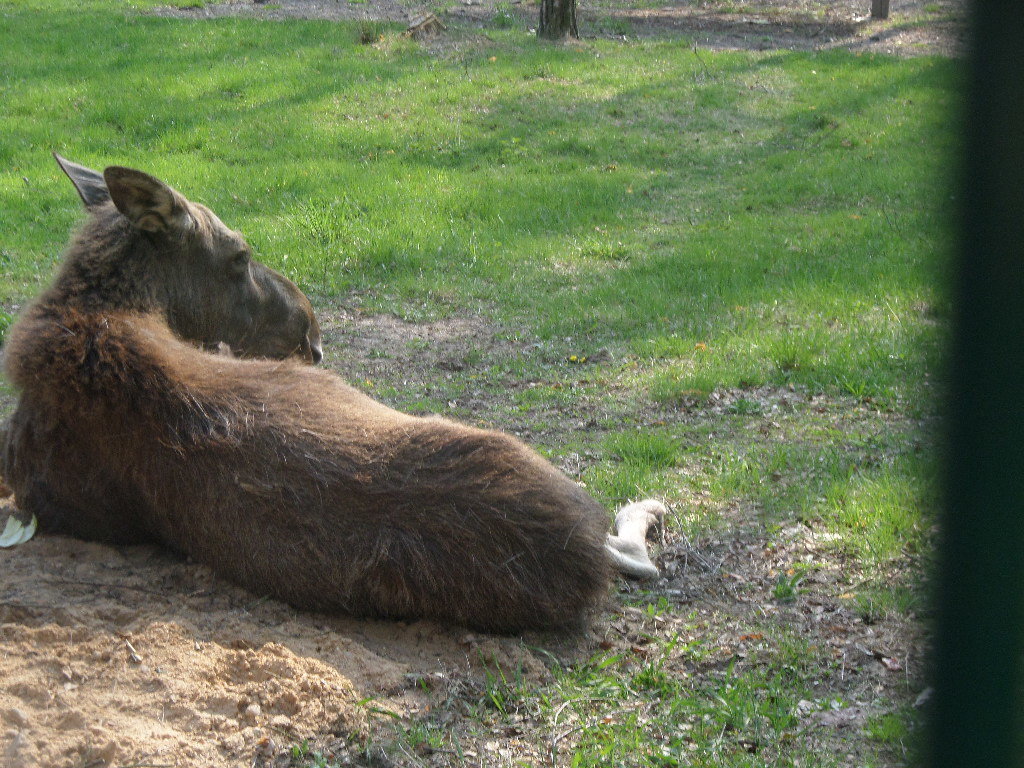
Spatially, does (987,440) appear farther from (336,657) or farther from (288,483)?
(288,483)

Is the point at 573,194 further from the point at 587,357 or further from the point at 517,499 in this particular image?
the point at 517,499

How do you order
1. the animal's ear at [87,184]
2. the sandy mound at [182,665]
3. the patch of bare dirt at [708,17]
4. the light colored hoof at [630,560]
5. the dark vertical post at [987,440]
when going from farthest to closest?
the patch of bare dirt at [708,17] < the animal's ear at [87,184] < the light colored hoof at [630,560] < the sandy mound at [182,665] < the dark vertical post at [987,440]

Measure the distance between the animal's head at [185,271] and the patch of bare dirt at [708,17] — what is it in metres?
14.8

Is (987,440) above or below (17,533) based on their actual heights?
above

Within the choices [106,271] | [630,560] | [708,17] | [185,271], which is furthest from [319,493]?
[708,17]

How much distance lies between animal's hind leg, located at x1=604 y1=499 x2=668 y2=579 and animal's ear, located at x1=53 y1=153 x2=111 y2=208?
3209mm

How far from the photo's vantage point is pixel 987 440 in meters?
1.72

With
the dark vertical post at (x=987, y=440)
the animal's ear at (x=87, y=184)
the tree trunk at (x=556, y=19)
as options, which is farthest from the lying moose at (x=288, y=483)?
the tree trunk at (x=556, y=19)

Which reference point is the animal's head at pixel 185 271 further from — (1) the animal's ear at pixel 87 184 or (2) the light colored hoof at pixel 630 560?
(2) the light colored hoof at pixel 630 560

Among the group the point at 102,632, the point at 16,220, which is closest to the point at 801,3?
the point at 16,220

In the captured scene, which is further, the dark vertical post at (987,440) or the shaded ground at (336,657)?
the shaded ground at (336,657)

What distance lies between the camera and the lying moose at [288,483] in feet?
11.7

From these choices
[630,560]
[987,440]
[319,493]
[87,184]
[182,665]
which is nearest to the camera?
[987,440]

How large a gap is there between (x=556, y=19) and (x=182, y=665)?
1794 centimetres
